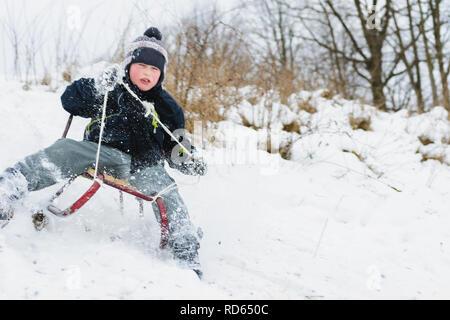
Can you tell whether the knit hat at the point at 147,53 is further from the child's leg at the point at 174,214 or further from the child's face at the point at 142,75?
the child's leg at the point at 174,214

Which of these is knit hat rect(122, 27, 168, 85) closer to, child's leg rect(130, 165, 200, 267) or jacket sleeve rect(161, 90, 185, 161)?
jacket sleeve rect(161, 90, 185, 161)

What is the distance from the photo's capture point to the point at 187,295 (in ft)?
4.13

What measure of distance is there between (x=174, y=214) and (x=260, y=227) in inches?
27.2

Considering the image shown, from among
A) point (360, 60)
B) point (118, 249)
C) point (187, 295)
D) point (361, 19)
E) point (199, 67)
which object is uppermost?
point (361, 19)

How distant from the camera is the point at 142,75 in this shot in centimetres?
178

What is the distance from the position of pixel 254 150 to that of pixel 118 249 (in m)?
1.99

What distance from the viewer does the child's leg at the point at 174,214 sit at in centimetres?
165

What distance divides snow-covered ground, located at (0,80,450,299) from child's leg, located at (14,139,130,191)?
192mm

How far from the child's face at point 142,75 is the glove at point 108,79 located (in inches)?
5.6

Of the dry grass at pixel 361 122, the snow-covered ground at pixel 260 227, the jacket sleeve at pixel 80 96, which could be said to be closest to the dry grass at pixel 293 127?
the snow-covered ground at pixel 260 227

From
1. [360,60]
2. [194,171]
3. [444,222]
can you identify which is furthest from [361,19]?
[194,171]

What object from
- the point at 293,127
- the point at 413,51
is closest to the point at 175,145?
the point at 293,127

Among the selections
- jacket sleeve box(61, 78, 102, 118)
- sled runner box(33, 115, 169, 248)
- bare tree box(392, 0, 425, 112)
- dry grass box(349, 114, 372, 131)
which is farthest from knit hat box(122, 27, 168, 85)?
bare tree box(392, 0, 425, 112)
